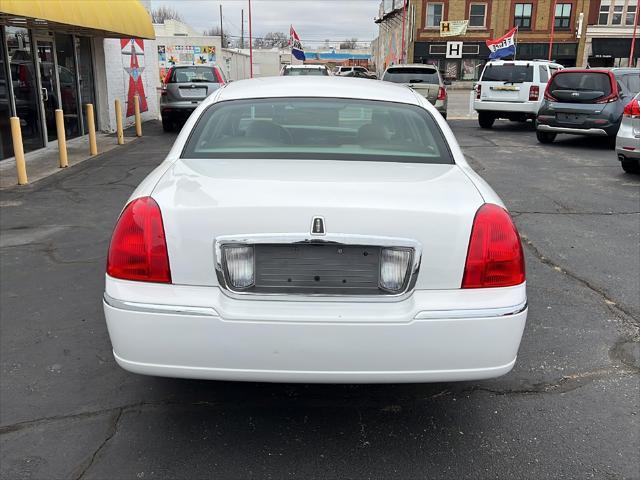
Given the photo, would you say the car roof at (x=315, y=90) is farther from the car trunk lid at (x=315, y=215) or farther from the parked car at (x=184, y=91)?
the parked car at (x=184, y=91)

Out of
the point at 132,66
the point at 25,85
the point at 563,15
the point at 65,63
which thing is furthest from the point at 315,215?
the point at 563,15

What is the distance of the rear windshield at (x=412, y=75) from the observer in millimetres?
17227

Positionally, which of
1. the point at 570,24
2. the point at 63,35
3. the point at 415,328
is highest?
→ the point at 570,24

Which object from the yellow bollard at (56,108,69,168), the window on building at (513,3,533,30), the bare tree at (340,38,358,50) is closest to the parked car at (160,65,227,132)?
the yellow bollard at (56,108,69,168)

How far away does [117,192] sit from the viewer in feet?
28.9

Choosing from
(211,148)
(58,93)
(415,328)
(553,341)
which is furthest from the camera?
(58,93)

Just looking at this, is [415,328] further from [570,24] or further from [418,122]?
[570,24]

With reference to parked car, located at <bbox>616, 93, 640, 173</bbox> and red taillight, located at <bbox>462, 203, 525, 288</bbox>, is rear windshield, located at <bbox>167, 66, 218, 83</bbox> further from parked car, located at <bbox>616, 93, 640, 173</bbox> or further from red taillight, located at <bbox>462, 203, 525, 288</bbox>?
red taillight, located at <bbox>462, 203, 525, 288</bbox>

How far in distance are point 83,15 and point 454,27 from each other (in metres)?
45.3

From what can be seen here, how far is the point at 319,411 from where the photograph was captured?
3170mm

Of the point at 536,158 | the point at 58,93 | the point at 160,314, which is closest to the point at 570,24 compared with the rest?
the point at 536,158

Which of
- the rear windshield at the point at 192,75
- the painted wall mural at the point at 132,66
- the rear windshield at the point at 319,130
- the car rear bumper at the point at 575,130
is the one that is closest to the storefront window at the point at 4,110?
the rear windshield at the point at 192,75

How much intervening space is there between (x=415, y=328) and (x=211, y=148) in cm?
163

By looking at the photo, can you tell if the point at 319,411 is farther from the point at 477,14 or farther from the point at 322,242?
the point at 477,14
